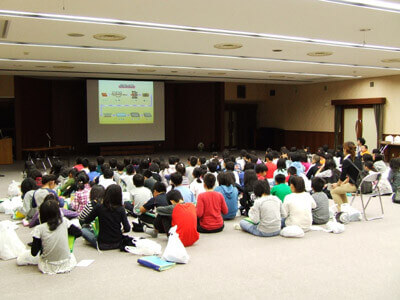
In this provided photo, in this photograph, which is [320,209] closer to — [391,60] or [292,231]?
[292,231]

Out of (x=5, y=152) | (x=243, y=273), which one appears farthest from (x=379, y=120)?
(x=5, y=152)

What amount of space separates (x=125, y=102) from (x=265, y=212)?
38.0ft

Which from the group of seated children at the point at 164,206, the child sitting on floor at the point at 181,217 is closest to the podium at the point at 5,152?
the group of seated children at the point at 164,206

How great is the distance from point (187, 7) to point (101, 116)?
10.4 m

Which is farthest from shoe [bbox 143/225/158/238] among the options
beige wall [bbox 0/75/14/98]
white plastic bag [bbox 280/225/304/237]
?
beige wall [bbox 0/75/14/98]

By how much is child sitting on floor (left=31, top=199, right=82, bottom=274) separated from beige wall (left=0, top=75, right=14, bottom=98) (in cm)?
1246

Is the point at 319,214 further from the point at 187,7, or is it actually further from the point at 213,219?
the point at 187,7

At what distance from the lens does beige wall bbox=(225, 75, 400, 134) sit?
14.2m

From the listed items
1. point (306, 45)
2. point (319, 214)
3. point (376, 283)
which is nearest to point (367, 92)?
point (306, 45)

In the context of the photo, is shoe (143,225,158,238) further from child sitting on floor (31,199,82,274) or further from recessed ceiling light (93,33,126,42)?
recessed ceiling light (93,33,126,42)

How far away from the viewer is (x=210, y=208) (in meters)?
5.27

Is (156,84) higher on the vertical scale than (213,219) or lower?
higher

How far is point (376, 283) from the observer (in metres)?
3.65

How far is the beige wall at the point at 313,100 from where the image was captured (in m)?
14.2
